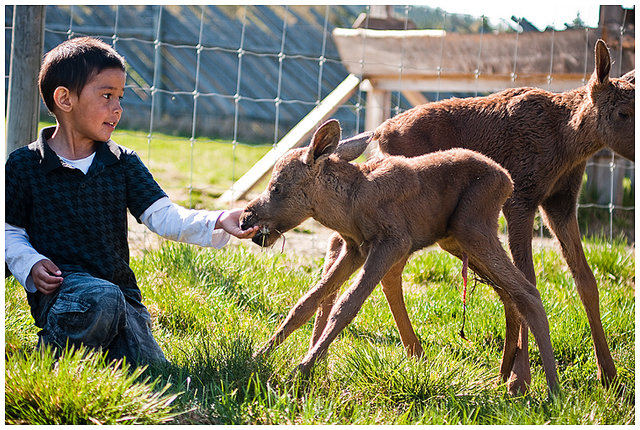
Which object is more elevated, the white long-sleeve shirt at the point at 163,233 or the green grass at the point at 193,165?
the white long-sleeve shirt at the point at 163,233

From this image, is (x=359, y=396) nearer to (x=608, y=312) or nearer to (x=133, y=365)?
(x=133, y=365)

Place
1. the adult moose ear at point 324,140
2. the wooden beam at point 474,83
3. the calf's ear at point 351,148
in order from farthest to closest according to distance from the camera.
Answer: the wooden beam at point 474,83 → the calf's ear at point 351,148 → the adult moose ear at point 324,140

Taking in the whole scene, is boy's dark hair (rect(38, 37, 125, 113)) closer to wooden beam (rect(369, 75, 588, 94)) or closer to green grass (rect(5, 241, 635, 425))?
green grass (rect(5, 241, 635, 425))

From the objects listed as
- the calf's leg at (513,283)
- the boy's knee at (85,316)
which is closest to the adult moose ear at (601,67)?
the calf's leg at (513,283)

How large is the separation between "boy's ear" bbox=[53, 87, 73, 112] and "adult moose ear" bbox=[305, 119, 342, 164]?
1225mm

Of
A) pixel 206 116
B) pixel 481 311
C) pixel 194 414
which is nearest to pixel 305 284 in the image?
pixel 481 311

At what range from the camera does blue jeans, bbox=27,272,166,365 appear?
3.60m

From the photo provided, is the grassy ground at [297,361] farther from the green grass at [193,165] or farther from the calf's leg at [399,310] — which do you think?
the green grass at [193,165]

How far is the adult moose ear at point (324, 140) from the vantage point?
3.71 meters

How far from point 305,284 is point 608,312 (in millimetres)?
2089

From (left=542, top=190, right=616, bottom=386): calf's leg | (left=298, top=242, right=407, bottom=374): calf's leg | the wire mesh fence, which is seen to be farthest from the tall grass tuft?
the wire mesh fence

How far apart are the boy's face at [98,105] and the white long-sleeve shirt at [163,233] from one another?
19.3 inches

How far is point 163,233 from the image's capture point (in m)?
4.04

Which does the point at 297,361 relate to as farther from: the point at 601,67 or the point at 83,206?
the point at 601,67
